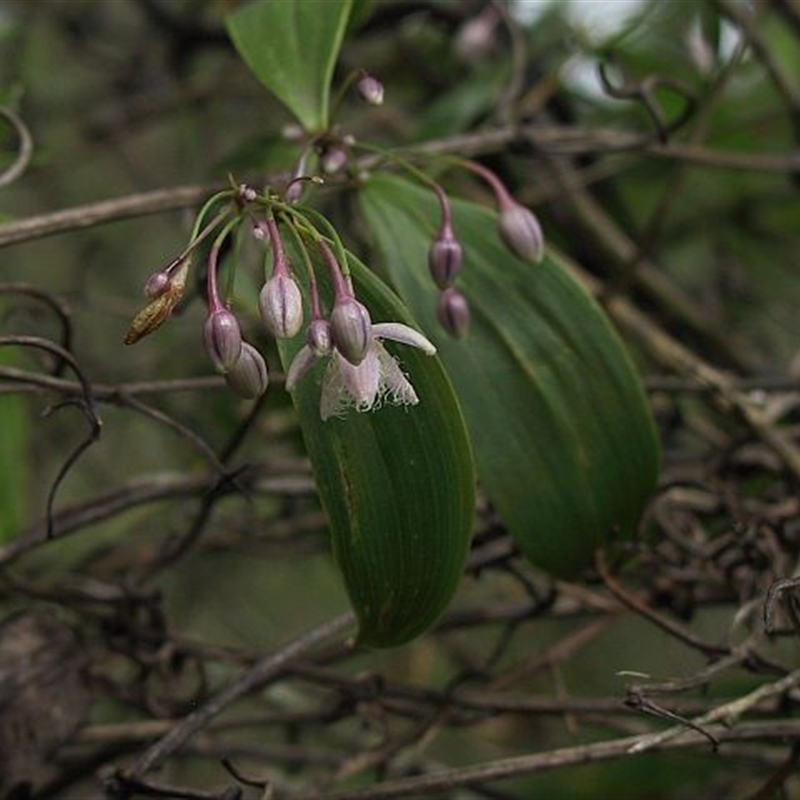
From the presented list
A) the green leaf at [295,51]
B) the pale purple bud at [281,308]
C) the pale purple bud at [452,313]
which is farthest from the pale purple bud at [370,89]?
the pale purple bud at [281,308]

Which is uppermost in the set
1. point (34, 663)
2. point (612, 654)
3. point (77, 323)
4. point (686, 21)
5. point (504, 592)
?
point (686, 21)

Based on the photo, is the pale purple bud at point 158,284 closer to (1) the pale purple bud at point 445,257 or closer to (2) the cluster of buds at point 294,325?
(2) the cluster of buds at point 294,325

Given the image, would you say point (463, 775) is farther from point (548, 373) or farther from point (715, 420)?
point (715, 420)

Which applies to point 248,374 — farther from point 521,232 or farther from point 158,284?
point 521,232

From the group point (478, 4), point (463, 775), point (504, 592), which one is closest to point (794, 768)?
point (463, 775)

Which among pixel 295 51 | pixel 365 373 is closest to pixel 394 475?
pixel 365 373
